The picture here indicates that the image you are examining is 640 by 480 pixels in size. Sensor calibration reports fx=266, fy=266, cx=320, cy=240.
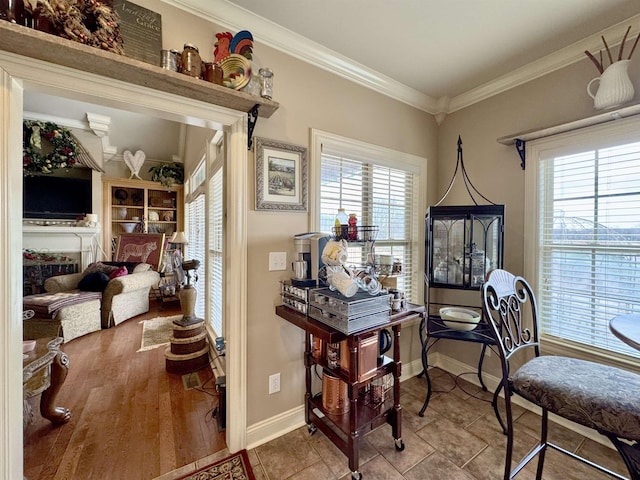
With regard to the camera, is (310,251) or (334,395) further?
(310,251)

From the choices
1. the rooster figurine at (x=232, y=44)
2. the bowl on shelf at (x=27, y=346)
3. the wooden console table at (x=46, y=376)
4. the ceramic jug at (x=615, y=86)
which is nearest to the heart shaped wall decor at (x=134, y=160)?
the wooden console table at (x=46, y=376)

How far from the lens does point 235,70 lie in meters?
1.41

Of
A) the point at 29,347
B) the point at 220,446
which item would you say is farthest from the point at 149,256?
the point at 220,446

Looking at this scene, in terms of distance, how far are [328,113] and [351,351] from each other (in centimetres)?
160

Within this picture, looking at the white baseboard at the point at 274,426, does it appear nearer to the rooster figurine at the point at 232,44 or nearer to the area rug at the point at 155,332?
the area rug at the point at 155,332

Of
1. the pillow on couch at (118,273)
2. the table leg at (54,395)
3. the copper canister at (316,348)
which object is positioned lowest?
the table leg at (54,395)

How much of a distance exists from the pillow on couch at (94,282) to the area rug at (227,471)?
3.28 metres

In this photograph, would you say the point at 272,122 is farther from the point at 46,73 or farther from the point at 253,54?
the point at 46,73

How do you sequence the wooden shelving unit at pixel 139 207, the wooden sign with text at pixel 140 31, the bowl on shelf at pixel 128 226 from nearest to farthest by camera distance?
the wooden sign with text at pixel 140 31, the wooden shelving unit at pixel 139 207, the bowl on shelf at pixel 128 226

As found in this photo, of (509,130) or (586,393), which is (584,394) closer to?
(586,393)

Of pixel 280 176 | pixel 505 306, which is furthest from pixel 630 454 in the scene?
pixel 280 176

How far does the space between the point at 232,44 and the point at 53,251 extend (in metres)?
4.76

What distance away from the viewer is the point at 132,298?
4.03 metres

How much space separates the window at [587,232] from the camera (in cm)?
165
